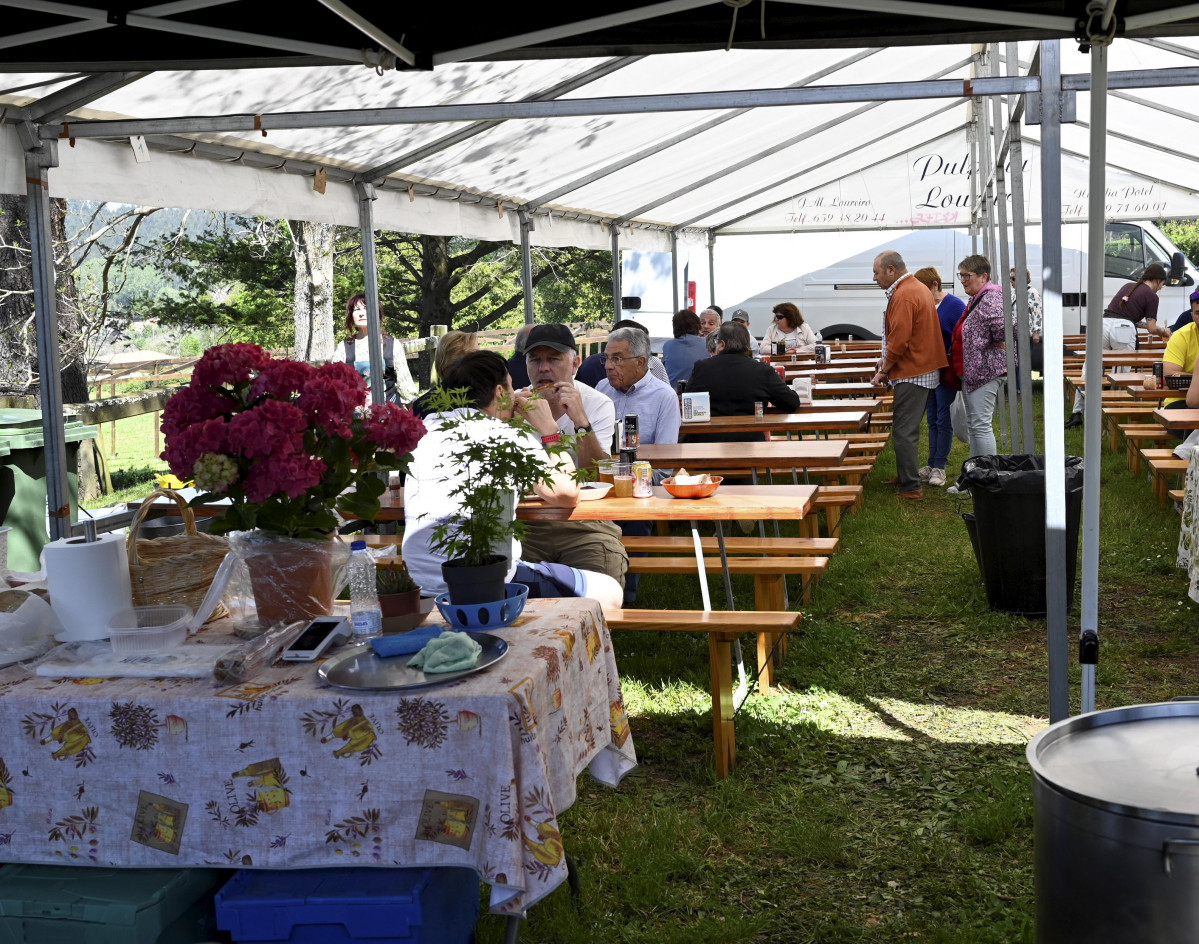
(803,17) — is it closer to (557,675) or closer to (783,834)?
(557,675)

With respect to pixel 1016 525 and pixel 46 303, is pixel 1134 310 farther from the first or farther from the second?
pixel 46 303

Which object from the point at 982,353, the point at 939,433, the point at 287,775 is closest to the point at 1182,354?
the point at 982,353

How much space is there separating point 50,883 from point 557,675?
0.94m

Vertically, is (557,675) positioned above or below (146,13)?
below

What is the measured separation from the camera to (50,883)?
2004 mm

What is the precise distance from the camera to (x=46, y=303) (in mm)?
4621

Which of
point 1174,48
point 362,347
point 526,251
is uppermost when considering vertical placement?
point 1174,48

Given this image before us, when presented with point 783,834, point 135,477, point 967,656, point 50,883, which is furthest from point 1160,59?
point 135,477

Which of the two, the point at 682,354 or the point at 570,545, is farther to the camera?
the point at 682,354

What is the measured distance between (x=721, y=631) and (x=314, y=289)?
54.6 feet

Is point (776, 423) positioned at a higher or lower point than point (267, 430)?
lower

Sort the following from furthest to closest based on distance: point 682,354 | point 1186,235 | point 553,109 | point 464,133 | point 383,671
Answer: point 1186,235 → point 682,354 → point 464,133 → point 553,109 → point 383,671

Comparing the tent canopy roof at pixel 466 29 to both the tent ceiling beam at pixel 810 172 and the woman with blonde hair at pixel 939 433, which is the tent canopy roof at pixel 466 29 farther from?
the tent ceiling beam at pixel 810 172

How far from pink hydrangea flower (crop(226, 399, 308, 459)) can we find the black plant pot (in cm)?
39
